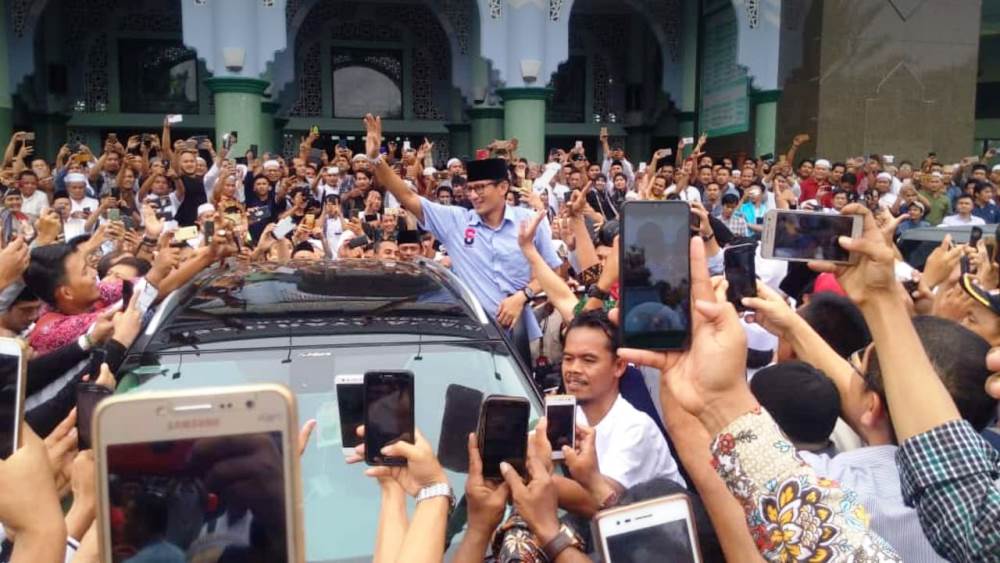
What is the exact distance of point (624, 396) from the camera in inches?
117

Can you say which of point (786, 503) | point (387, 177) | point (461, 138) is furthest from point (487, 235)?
point (461, 138)

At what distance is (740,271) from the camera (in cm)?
219

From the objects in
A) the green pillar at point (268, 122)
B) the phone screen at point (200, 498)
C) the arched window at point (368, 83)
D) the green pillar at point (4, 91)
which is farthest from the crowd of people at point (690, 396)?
the arched window at point (368, 83)

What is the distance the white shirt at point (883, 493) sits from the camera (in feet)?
5.22

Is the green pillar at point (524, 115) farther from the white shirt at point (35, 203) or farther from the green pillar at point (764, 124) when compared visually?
the white shirt at point (35, 203)

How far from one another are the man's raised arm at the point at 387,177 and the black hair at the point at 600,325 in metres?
1.84

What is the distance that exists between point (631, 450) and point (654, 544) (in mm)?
940

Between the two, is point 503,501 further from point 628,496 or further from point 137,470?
point 137,470

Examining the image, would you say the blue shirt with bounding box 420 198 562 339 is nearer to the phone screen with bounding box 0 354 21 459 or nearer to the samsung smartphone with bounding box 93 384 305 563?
the phone screen with bounding box 0 354 21 459

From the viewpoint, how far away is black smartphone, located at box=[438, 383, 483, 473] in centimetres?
205

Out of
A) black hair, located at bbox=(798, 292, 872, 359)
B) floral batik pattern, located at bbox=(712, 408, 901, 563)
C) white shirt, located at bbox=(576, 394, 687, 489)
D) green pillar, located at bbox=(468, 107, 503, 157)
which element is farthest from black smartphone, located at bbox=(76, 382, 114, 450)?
green pillar, located at bbox=(468, 107, 503, 157)

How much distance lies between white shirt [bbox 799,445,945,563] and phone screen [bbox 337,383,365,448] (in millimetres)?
942

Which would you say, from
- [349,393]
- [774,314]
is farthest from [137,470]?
[774,314]

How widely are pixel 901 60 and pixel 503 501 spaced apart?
54.4ft
